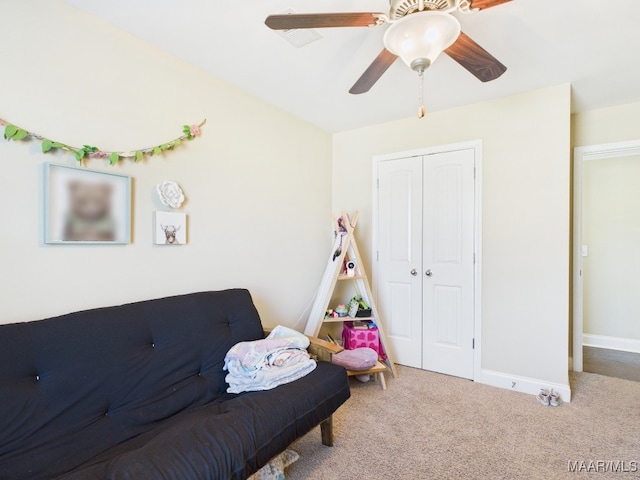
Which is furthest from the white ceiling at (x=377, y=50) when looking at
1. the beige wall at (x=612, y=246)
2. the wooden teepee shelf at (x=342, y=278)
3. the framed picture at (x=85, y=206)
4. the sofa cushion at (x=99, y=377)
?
the sofa cushion at (x=99, y=377)

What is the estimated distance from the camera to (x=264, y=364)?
5.74 ft

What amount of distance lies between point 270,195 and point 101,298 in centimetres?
147

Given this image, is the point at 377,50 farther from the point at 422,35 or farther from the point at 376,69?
the point at 422,35

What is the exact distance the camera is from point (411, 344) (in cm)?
317

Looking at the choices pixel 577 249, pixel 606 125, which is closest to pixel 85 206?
pixel 577 249

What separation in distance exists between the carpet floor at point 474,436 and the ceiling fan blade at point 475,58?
6.91 ft

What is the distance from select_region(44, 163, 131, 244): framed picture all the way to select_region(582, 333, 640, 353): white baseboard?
4.96 metres

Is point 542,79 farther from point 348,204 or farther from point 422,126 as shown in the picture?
point 348,204

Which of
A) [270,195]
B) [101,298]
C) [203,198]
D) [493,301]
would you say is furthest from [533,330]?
[101,298]

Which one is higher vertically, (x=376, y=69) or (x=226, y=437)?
(x=376, y=69)

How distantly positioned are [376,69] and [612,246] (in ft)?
12.8

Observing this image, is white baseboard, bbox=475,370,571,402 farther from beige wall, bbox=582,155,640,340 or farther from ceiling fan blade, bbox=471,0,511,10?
ceiling fan blade, bbox=471,0,511,10

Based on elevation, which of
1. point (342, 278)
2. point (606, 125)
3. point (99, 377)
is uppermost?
point (606, 125)

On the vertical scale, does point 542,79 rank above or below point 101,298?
above
